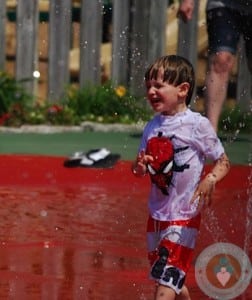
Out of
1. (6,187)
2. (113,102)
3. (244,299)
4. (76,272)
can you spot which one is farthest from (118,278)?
(113,102)

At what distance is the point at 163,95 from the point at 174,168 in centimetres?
25

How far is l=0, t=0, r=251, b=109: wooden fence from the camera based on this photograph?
1104 centimetres

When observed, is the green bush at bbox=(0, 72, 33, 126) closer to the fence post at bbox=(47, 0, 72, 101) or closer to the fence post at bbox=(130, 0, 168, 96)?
the fence post at bbox=(47, 0, 72, 101)

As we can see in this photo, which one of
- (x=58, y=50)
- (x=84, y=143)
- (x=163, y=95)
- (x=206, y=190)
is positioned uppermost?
(x=163, y=95)

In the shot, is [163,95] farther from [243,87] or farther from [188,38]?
[243,87]

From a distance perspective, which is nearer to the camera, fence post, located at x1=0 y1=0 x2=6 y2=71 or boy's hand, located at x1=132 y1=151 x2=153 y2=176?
boy's hand, located at x1=132 y1=151 x2=153 y2=176

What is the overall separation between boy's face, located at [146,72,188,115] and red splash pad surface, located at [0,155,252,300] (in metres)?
0.78

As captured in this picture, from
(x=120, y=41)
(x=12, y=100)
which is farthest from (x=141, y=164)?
(x=120, y=41)

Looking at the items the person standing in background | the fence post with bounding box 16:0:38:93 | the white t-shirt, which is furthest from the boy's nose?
the fence post with bounding box 16:0:38:93

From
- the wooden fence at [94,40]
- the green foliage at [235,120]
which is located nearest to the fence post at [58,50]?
the wooden fence at [94,40]

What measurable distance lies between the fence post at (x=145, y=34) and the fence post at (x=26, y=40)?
789 millimetres

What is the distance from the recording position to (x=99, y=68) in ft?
36.7

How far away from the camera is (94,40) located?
11141 mm

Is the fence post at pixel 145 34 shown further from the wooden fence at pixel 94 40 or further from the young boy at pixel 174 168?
the young boy at pixel 174 168
